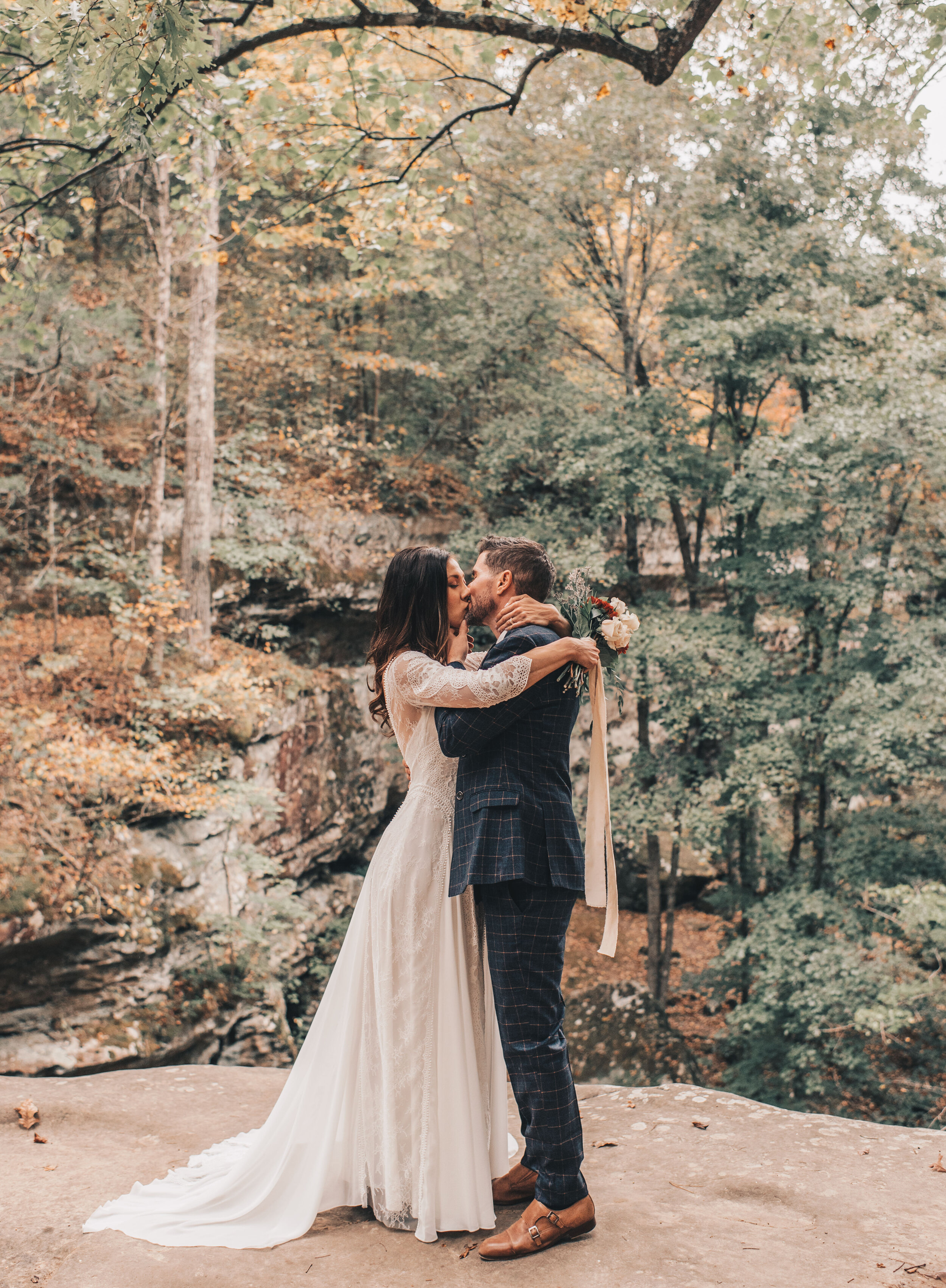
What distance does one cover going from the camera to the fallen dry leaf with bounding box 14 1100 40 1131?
3482 millimetres

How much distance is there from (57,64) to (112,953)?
6.04 meters

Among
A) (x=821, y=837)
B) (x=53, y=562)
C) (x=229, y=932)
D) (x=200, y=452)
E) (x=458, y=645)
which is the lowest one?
(x=229, y=932)

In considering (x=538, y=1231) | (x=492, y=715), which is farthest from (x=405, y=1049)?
(x=492, y=715)

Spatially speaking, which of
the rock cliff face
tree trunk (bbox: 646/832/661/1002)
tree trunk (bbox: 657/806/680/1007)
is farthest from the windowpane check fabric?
tree trunk (bbox: 646/832/661/1002)

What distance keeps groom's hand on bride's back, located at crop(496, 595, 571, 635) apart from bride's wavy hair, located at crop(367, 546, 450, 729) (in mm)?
204

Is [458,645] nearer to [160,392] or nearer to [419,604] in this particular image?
[419,604]

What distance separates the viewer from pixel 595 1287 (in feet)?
7.66

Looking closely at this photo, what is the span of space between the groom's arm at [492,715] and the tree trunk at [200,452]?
25.3 feet

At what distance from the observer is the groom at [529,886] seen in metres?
2.55

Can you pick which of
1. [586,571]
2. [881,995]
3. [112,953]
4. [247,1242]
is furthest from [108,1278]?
[881,995]

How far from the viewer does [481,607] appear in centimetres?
286

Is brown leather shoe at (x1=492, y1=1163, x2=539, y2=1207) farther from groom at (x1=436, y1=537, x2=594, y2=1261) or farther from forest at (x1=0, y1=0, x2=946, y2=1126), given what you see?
forest at (x1=0, y1=0, x2=946, y2=1126)

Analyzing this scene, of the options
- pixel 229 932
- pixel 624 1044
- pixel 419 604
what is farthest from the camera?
pixel 624 1044

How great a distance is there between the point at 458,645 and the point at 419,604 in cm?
20
